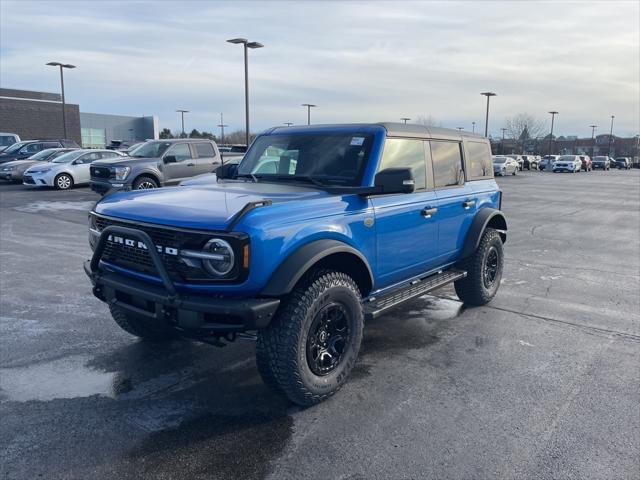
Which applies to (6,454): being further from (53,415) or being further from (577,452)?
(577,452)

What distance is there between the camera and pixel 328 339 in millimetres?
3781

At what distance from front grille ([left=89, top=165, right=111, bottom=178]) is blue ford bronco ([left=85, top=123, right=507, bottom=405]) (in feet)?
32.2

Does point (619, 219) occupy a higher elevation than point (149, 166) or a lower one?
lower

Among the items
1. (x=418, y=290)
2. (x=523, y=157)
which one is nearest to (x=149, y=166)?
(x=418, y=290)

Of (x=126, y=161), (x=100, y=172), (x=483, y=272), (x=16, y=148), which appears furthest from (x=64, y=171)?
(x=483, y=272)

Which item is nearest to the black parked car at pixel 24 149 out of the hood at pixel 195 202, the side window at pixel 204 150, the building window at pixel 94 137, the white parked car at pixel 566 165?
the side window at pixel 204 150

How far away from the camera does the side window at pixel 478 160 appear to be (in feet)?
19.2

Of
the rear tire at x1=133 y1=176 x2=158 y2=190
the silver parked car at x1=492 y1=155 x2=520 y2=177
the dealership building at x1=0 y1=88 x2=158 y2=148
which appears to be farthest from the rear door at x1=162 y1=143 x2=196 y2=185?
the dealership building at x1=0 y1=88 x2=158 y2=148

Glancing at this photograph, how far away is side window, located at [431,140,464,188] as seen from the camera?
17.0 ft

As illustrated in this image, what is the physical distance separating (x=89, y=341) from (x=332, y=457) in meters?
2.83

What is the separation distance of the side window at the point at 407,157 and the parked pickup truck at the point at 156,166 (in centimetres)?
944

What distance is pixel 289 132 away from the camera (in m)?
5.03

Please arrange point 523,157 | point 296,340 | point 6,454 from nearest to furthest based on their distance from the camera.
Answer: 1. point 6,454
2. point 296,340
3. point 523,157

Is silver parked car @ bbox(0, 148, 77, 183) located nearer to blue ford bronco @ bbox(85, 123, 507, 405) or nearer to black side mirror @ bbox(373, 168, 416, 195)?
blue ford bronco @ bbox(85, 123, 507, 405)
